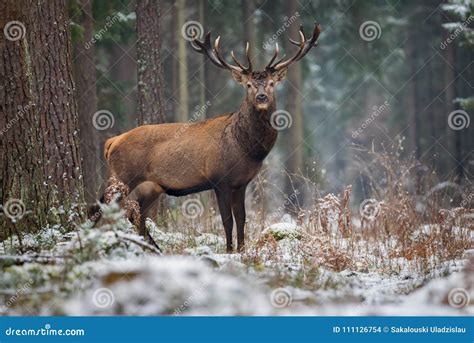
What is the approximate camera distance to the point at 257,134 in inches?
374

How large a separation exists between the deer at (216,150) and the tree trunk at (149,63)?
1816 millimetres

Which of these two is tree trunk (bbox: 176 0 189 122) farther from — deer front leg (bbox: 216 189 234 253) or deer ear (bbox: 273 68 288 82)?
deer front leg (bbox: 216 189 234 253)

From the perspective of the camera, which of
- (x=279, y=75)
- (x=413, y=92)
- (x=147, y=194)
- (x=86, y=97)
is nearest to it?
(x=279, y=75)

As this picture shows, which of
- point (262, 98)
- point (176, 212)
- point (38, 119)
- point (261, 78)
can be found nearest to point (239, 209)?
point (262, 98)

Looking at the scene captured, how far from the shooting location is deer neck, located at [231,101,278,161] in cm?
947

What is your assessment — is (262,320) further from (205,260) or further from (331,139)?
(331,139)

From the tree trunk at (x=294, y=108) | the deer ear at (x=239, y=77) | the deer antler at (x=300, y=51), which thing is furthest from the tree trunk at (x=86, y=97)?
the tree trunk at (x=294, y=108)

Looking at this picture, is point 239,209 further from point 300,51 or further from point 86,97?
point 86,97

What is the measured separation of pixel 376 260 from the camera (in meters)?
8.05

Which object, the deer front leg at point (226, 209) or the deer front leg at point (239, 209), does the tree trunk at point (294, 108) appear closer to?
the deer front leg at point (239, 209)

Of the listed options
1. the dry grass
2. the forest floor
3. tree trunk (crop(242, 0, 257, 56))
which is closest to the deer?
the dry grass

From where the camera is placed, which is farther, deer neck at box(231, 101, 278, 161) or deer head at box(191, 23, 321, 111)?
deer neck at box(231, 101, 278, 161)

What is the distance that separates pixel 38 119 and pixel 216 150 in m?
2.33

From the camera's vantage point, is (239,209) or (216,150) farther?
(216,150)
